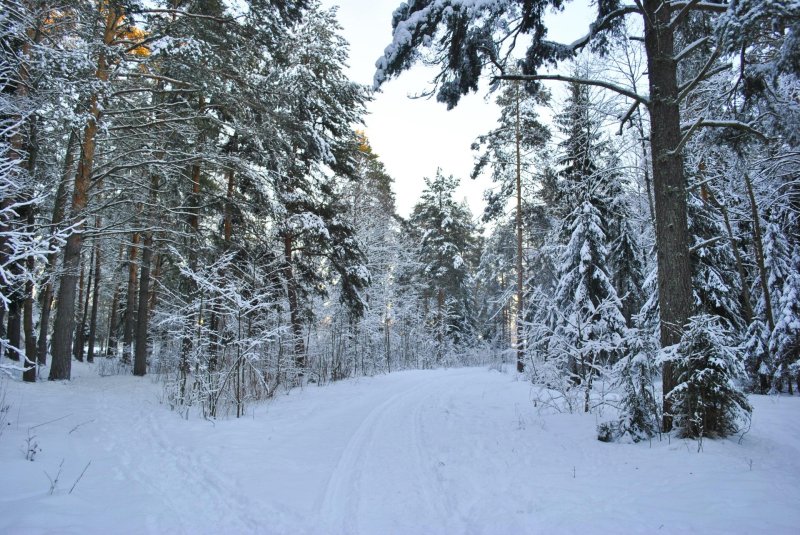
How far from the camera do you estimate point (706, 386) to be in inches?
194

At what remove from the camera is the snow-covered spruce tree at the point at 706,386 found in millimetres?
4906

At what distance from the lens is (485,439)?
631cm

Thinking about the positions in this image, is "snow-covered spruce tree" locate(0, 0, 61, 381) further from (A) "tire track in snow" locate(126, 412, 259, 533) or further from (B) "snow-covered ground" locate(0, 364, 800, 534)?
(A) "tire track in snow" locate(126, 412, 259, 533)

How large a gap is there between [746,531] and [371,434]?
4918mm

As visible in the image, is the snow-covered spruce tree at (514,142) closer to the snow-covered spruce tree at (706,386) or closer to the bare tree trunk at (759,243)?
the bare tree trunk at (759,243)

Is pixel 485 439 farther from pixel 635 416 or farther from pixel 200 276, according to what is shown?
pixel 200 276

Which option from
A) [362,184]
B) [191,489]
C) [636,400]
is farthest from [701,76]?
[362,184]

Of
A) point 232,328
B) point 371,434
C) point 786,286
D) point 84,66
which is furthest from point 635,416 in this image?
point 84,66

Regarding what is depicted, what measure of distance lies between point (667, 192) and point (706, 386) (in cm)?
274

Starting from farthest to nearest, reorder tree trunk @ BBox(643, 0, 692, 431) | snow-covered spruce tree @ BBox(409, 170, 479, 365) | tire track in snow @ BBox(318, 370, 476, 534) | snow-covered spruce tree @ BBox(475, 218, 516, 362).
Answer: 1. snow-covered spruce tree @ BBox(409, 170, 479, 365)
2. snow-covered spruce tree @ BBox(475, 218, 516, 362)
3. tree trunk @ BBox(643, 0, 692, 431)
4. tire track in snow @ BBox(318, 370, 476, 534)

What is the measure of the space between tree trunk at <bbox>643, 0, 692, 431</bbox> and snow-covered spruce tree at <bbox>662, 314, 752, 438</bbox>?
1.14 feet

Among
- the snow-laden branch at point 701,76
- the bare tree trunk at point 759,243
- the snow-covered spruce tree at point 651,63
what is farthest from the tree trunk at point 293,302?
the bare tree trunk at point 759,243

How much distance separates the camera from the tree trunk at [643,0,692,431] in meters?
5.55

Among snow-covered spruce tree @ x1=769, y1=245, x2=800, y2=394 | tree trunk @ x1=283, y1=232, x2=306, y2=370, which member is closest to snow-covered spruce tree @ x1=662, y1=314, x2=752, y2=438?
snow-covered spruce tree @ x1=769, y1=245, x2=800, y2=394
